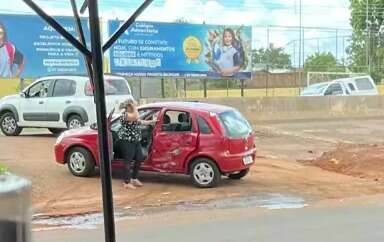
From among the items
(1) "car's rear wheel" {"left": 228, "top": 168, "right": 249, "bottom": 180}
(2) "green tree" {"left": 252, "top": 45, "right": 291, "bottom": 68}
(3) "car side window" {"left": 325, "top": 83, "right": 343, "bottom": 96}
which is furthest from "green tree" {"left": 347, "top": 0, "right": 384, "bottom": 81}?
(1) "car's rear wheel" {"left": 228, "top": 168, "right": 249, "bottom": 180}

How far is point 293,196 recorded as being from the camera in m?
12.0

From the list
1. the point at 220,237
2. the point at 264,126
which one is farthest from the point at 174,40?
the point at 220,237

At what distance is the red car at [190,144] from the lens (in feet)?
40.9

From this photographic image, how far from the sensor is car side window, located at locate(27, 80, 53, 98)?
1958 cm

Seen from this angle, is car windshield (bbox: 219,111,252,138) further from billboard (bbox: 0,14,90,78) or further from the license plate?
billboard (bbox: 0,14,90,78)

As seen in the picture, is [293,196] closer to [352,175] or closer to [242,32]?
[352,175]

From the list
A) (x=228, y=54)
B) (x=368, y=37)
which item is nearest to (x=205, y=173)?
(x=228, y=54)

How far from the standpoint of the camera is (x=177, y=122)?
12875mm

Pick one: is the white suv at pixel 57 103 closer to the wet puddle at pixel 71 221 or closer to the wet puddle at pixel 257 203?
the wet puddle at pixel 257 203

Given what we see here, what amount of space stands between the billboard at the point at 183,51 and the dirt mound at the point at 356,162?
13.6 m

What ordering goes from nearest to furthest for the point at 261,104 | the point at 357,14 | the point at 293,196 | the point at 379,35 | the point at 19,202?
the point at 19,202, the point at 293,196, the point at 261,104, the point at 379,35, the point at 357,14

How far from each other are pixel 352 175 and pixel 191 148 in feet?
13.5

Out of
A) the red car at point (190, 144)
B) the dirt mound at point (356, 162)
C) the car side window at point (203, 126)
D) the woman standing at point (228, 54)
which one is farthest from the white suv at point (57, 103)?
the woman standing at point (228, 54)

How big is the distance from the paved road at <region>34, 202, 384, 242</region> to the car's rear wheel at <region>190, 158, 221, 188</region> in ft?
6.14
